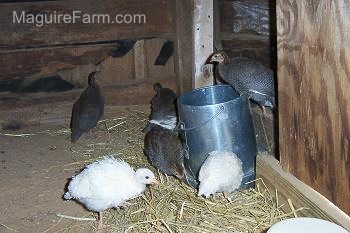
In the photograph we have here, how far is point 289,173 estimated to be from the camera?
96.3 inches

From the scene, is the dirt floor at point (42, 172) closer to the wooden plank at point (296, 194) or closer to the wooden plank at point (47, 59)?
the wooden plank at point (47, 59)

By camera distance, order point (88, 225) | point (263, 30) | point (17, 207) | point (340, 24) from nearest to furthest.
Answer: point (340, 24) → point (88, 225) → point (17, 207) → point (263, 30)

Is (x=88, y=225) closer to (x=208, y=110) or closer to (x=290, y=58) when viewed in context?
(x=208, y=110)

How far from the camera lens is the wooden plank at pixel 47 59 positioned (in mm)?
4526

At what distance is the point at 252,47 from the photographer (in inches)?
155

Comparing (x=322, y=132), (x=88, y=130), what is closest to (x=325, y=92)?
(x=322, y=132)

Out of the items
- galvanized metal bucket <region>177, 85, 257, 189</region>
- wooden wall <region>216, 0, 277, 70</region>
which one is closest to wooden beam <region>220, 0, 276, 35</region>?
wooden wall <region>216, 0, 277, 70</region>

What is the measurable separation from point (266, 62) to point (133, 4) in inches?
61.9

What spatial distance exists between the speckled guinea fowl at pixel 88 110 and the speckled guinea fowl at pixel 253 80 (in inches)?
54.0

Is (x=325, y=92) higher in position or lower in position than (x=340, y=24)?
lower

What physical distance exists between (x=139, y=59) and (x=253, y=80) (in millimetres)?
1683

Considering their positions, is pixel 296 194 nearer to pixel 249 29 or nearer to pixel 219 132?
pixel 219 132

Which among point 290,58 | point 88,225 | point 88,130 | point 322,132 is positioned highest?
point 290,58

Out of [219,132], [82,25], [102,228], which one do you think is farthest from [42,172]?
[82,25]
